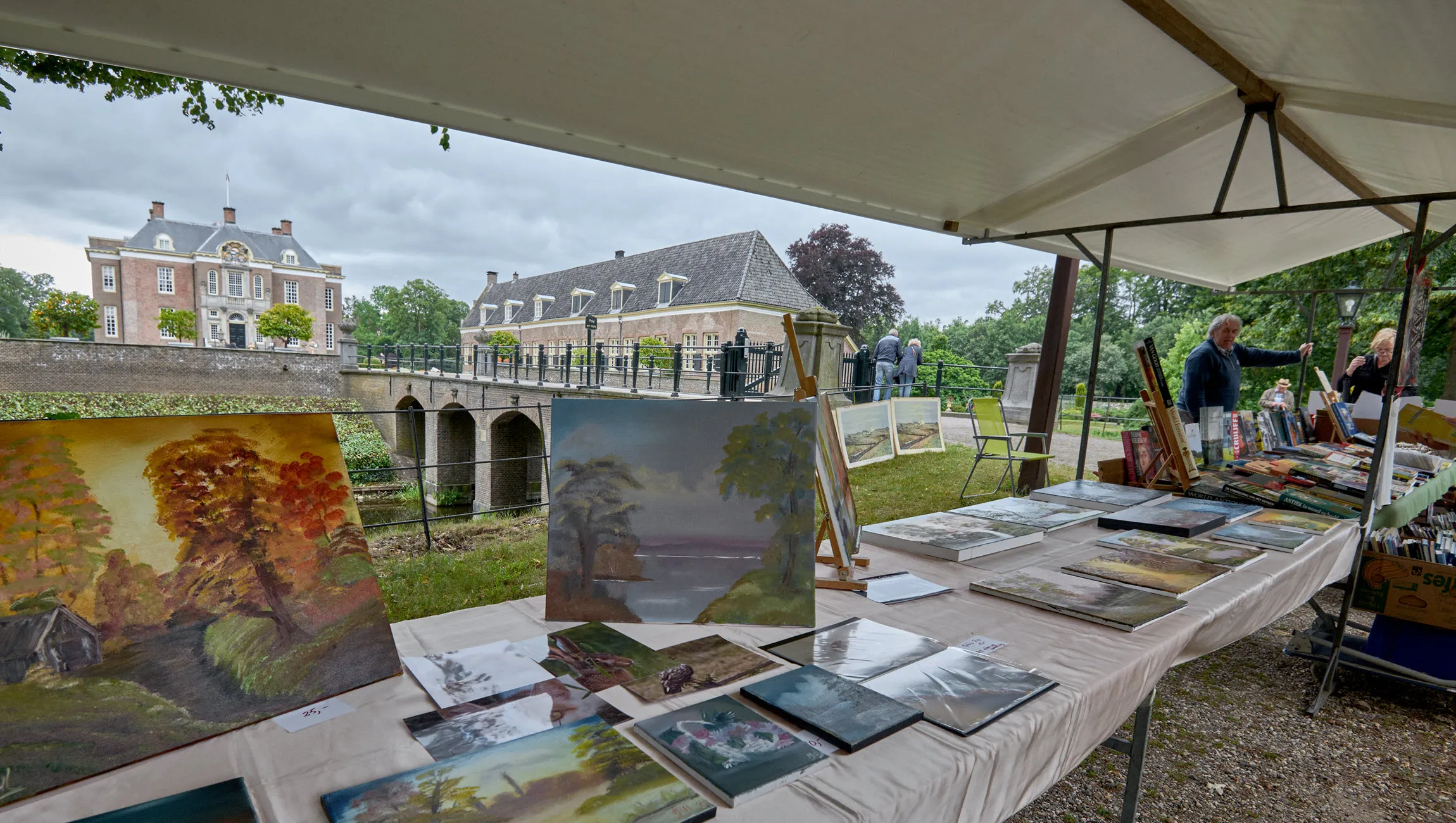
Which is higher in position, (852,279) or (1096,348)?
(852,279)

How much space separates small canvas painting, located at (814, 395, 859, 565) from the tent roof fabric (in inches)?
42.2

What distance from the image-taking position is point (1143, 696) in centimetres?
137

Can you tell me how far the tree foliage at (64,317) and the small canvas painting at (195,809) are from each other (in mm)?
45867

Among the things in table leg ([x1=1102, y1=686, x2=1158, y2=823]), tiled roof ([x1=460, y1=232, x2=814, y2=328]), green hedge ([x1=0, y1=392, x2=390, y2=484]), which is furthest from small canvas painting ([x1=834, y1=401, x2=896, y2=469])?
green hedge ([x1=0, y1=392, x2=390, y2=484])

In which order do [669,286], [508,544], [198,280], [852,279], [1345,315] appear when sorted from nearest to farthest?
[508,544] → [1345,315] → [669,286] → [852,279] → [198,280]

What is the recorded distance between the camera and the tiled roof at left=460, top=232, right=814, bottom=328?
27.4 m

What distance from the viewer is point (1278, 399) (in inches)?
191

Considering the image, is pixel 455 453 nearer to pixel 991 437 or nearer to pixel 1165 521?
pixel 991 437

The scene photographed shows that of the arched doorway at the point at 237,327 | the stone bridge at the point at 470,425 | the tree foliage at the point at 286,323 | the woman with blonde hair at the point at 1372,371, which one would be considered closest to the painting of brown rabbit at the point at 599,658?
the woman with blonde hair at the point at 1372,371

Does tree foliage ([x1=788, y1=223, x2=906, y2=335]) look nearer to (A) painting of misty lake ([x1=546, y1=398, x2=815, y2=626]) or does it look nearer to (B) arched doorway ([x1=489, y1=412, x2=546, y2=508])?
(B) arched doorway ([x1=489, y1=412, x2=546, y2=508])

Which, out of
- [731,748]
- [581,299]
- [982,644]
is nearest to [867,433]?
[982,644]

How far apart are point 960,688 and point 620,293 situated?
111 feet

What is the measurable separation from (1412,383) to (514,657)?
593 cm

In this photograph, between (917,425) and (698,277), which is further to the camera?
(698,277)
